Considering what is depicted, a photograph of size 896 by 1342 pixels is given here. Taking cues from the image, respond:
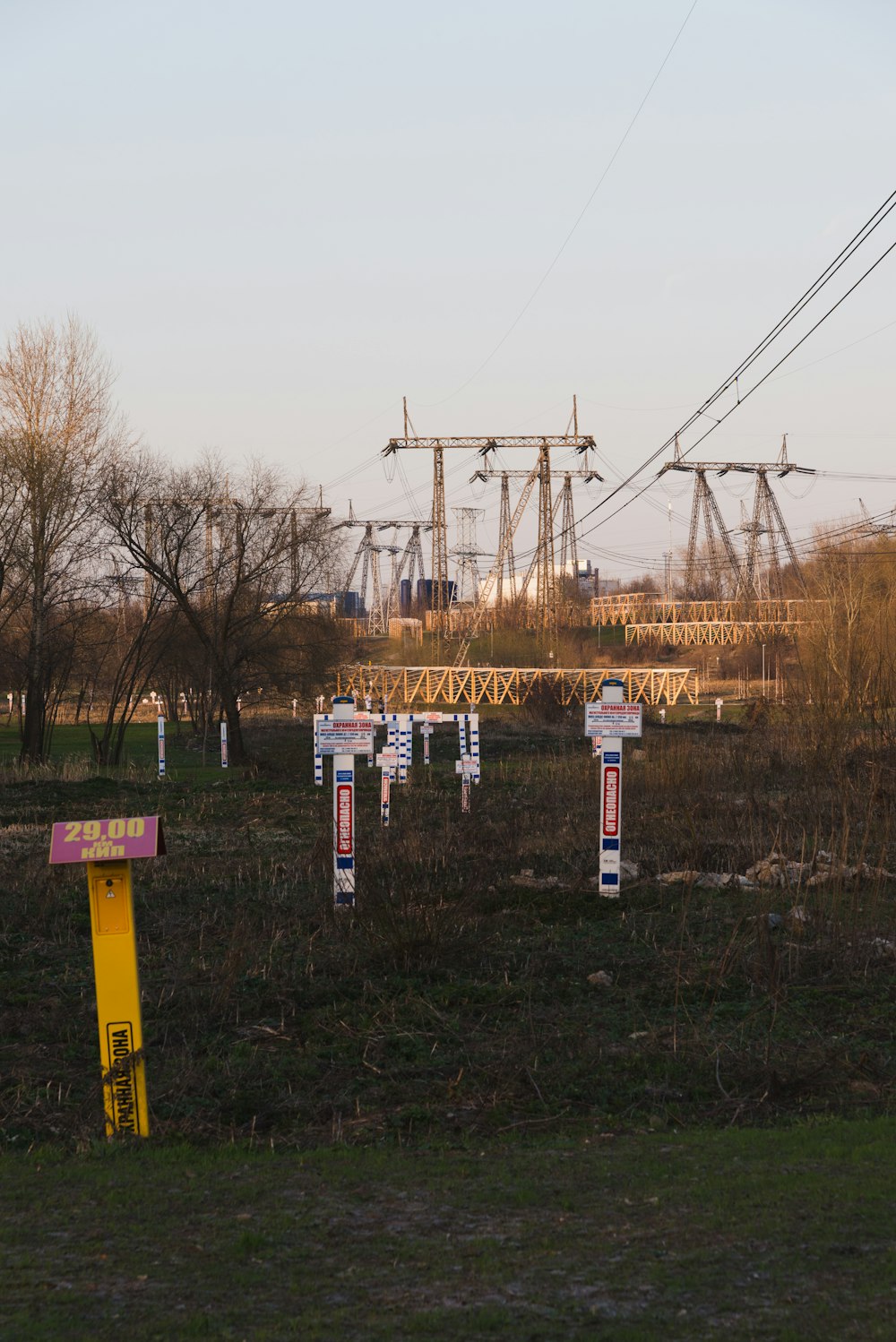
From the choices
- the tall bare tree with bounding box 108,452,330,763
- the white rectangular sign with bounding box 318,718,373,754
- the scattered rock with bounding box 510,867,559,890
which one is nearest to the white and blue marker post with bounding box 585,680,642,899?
the scattered rock with bounding box 510,867,559,890

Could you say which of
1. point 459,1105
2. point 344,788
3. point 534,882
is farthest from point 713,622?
point 459,1105

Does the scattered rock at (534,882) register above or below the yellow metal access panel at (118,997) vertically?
below

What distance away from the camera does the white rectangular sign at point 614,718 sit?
13.4 meters

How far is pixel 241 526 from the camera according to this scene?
40.2 m

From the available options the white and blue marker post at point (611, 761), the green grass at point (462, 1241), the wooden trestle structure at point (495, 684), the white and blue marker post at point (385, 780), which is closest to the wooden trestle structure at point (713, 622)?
the wooden trestle structure at point (495, 684)

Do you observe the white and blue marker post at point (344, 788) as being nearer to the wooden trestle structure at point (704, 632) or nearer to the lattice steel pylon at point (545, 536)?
the lattice steel pylon at point (545, 536)

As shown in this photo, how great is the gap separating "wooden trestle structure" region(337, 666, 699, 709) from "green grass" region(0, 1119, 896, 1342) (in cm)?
5039

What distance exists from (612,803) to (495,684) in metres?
45.3

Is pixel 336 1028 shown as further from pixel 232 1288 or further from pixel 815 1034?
pixel 232 1288

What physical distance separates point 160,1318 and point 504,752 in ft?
108

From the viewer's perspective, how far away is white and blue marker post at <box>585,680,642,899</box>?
43.3 ft

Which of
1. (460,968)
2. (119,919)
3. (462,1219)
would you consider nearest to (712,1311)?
(462,1219)

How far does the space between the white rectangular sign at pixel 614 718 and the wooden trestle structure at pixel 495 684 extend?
4288 cm

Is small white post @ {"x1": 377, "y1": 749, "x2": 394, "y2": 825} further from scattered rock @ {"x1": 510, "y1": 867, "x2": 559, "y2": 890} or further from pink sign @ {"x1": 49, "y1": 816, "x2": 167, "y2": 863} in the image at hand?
pink sign @ {"x1": 49, "y1": 816, "x2": 167, "y2": 863}
